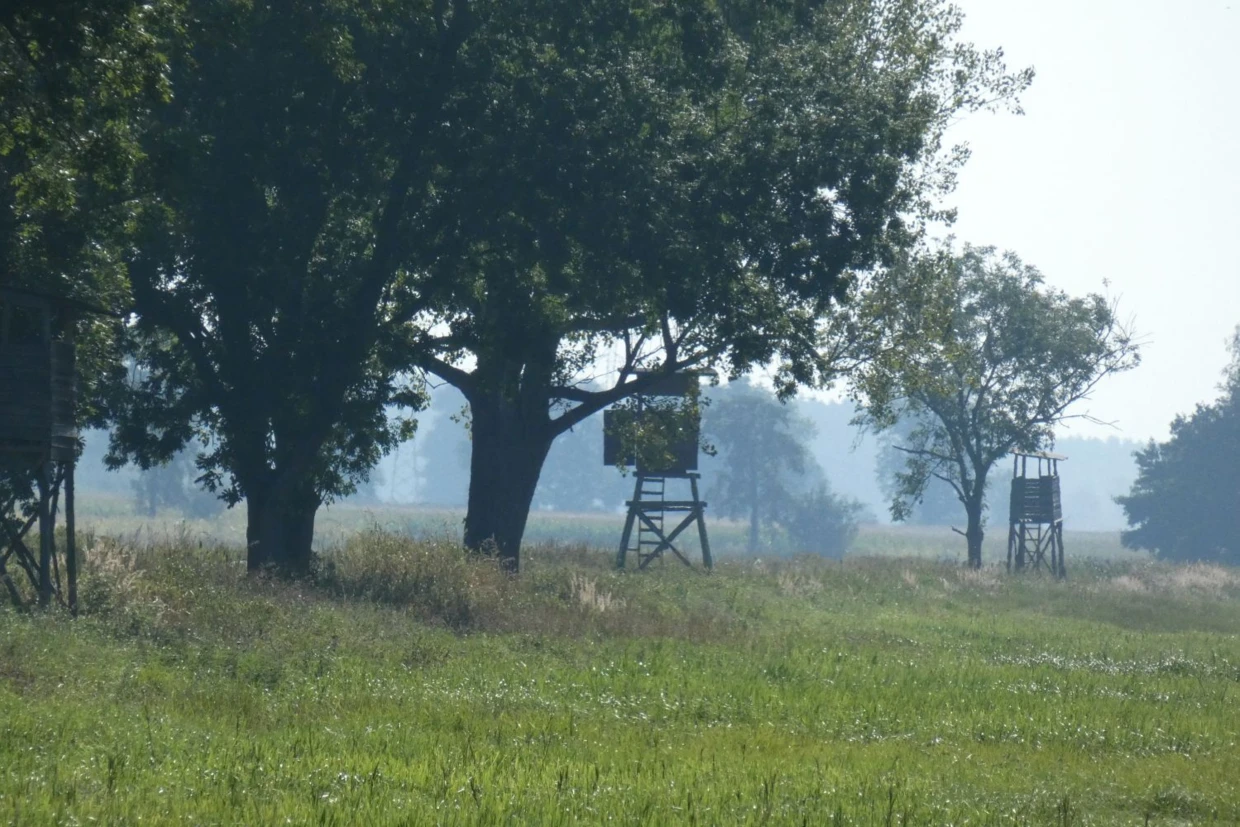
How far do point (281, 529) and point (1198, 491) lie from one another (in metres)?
76.4

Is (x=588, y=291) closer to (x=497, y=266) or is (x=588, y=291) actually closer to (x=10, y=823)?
(x=497, y=266)

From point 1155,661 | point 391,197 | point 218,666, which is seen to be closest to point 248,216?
point 391,197

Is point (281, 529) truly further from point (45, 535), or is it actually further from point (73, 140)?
point (73, 140)

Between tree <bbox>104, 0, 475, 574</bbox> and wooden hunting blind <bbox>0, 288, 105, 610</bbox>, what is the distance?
7.82 feet

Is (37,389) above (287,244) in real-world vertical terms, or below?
below

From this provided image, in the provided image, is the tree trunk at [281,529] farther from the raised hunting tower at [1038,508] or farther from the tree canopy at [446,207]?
the raised hunting tower at [1038,508]

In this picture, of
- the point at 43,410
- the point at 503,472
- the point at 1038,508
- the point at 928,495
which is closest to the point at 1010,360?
the point at 1038,508

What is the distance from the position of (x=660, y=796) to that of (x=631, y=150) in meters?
14.0

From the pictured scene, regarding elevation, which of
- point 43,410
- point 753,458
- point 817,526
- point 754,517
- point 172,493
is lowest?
point 817,526

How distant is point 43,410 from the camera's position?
1800 centimetres

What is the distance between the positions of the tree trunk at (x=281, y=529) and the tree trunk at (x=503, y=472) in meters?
5.68

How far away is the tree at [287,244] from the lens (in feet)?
Answer: 68.5

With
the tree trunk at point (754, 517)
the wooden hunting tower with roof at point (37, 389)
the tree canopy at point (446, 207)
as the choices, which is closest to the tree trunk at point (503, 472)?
the tree canopy at point (446, 207)

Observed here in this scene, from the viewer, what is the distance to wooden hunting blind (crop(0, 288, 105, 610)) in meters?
17.5
